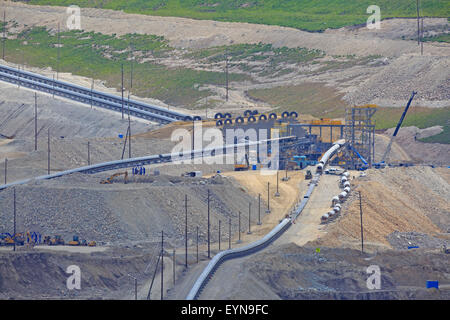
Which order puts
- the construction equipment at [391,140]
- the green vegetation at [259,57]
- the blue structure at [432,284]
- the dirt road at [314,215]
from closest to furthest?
the blue structure at [432,284] → the dirt road at [314,215] → the construction equipment at [391,140] → the green vegetation at [259,57]

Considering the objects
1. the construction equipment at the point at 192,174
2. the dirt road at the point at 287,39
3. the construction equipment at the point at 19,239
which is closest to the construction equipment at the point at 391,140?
the construction equipment at the point at 192,174

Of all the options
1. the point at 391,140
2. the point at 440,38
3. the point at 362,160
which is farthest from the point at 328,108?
the point at 440,38

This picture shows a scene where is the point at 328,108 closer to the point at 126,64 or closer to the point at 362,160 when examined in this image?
the point at 362,160

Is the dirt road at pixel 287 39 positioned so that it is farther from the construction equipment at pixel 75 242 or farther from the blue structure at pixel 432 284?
the construction equipment at pixel 75 242

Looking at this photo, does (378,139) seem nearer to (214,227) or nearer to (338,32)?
(214,227)

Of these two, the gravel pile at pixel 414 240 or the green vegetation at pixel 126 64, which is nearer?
the gravel pile at pixel 414 240

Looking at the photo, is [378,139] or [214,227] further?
[378,139]
